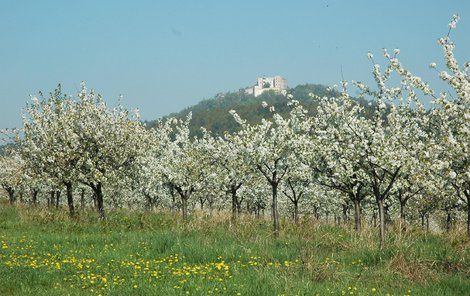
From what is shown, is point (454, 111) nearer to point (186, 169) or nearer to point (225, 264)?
point (225, 264)

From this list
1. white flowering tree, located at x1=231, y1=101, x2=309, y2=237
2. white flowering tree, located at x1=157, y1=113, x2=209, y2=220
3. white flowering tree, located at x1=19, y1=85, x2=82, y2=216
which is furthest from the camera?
white flowering tree, located at x1=157, y1=113, x2=209, y2=220

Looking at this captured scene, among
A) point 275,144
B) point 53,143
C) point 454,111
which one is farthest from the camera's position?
point 53,143

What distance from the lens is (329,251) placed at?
14641mm

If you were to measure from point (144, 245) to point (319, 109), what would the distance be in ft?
31.6

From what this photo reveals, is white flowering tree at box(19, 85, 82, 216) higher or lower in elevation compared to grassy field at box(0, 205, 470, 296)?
higher

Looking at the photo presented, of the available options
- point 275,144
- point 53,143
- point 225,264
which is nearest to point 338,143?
point 275,144

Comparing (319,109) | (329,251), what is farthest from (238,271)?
(319,109)

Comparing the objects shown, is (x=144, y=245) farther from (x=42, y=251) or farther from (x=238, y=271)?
(x=238, y=271)

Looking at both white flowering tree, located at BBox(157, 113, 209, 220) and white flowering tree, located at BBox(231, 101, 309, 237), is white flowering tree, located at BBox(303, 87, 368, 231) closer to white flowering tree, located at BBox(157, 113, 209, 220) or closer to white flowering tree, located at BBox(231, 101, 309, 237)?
white flowering tree, located at BBox(231, 101, 309, 237)

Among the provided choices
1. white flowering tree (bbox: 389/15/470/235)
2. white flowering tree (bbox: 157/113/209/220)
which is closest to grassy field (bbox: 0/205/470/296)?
white flowering tree (bbox: 389/15/470/235)

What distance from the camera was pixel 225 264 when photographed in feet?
41.8

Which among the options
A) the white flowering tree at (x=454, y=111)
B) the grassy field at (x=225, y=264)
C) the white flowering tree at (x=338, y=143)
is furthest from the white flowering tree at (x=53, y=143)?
the white flowering tree at (x=454, y=111)

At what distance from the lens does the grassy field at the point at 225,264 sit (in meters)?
10.0

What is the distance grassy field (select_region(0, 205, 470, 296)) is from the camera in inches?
395
